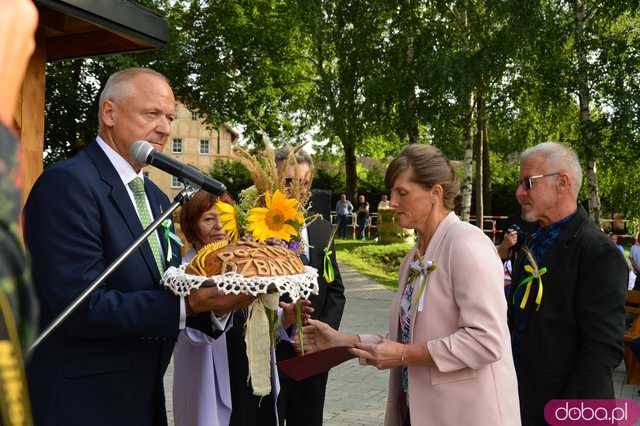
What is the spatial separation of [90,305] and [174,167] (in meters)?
0.56

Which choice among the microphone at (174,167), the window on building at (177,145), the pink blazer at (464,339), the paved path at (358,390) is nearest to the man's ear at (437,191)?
the pink blazer at (464,339)

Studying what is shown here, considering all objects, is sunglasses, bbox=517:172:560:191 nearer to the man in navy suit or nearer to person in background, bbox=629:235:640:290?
the man in navy suit

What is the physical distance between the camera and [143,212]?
8.89 ft

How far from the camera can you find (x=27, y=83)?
5.37 m

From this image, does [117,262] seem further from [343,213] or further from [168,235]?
[343,213]

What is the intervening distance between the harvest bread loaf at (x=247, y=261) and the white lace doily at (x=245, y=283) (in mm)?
35

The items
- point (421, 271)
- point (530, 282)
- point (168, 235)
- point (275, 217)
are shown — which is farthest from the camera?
point (530, 282)

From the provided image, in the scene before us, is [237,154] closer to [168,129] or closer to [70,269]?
[168,129]

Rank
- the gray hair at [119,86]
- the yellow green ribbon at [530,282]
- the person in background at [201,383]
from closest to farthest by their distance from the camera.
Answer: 1. the gray hair at [119,86]
2. the yellow green ribbon at [530,282]
3. the person in background at [201,383]

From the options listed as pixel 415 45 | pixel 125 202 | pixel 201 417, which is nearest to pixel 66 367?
pixel 125 202

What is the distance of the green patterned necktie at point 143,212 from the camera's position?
2674 mm

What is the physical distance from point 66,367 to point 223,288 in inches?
26.4

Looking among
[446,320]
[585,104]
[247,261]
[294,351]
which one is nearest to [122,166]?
A: [247,261]

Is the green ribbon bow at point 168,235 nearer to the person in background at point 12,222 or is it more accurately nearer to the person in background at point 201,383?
the person in background at point 201,383
